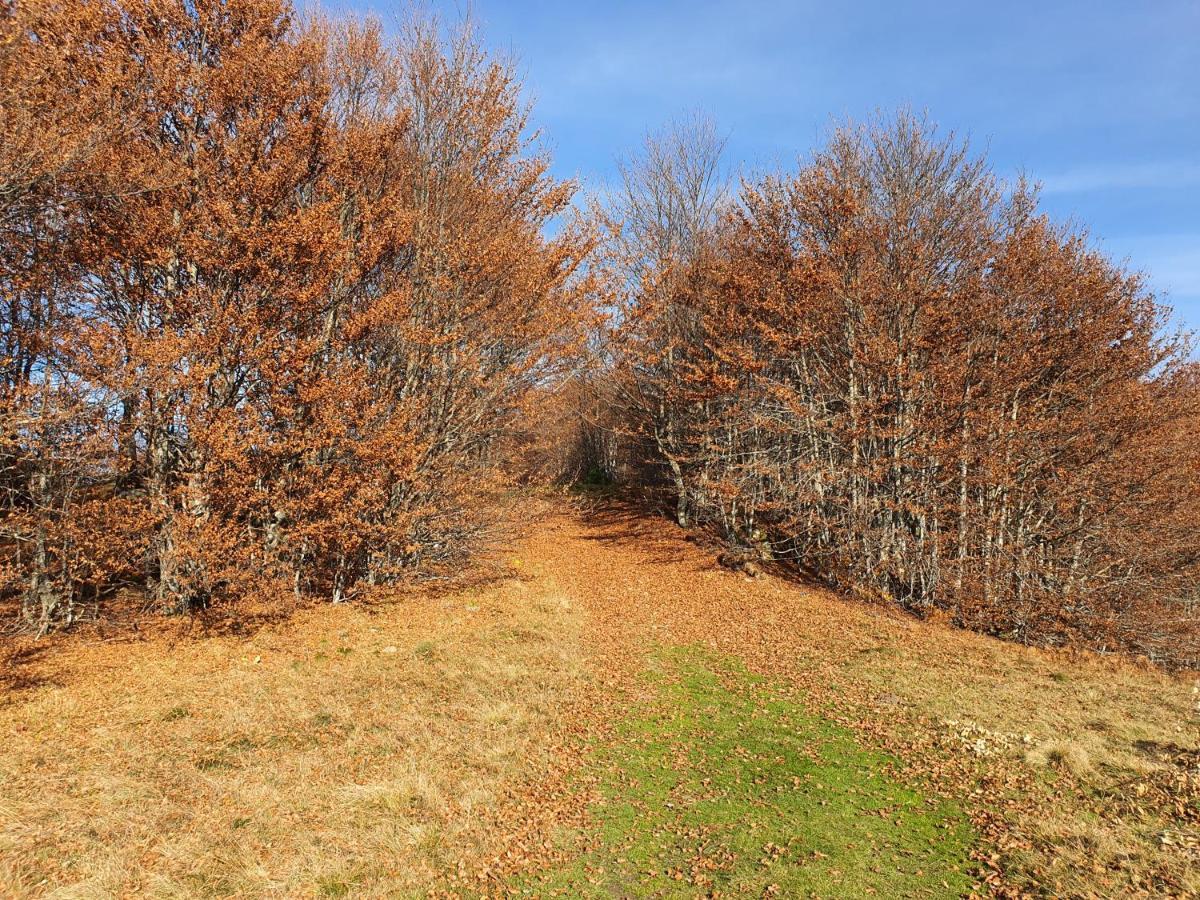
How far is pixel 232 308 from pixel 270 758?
757cm

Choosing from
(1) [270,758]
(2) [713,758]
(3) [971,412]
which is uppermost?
(3) [971,412]

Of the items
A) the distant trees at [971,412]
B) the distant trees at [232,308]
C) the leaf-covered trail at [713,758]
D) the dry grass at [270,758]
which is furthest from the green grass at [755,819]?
the distant trees at [971,412]

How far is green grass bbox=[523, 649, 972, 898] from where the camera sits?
223 inches

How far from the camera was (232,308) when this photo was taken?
36.1 feet

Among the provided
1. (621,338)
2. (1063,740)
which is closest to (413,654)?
(1063,740)

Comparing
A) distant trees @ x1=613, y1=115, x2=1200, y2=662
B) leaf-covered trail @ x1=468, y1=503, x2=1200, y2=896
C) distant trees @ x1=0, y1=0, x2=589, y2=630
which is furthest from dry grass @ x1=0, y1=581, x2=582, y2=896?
distant trees @ x1=613, y1=115, x2=1200, y2=662

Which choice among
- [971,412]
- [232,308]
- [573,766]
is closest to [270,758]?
[573,766]

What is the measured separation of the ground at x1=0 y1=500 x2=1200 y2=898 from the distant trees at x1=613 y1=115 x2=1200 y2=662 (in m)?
3.32

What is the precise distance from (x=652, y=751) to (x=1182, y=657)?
1470 centimetres

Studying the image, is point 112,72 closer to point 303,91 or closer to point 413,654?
point 303,91

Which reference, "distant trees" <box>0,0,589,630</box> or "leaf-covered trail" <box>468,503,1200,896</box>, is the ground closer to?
"leaf-covered trail" <box>468,503,1200,896</box>

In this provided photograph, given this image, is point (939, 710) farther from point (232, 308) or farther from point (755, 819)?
point (232, 308)

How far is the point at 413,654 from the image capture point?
11320mm

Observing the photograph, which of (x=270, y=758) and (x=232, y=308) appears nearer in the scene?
(x=270, y=758)
